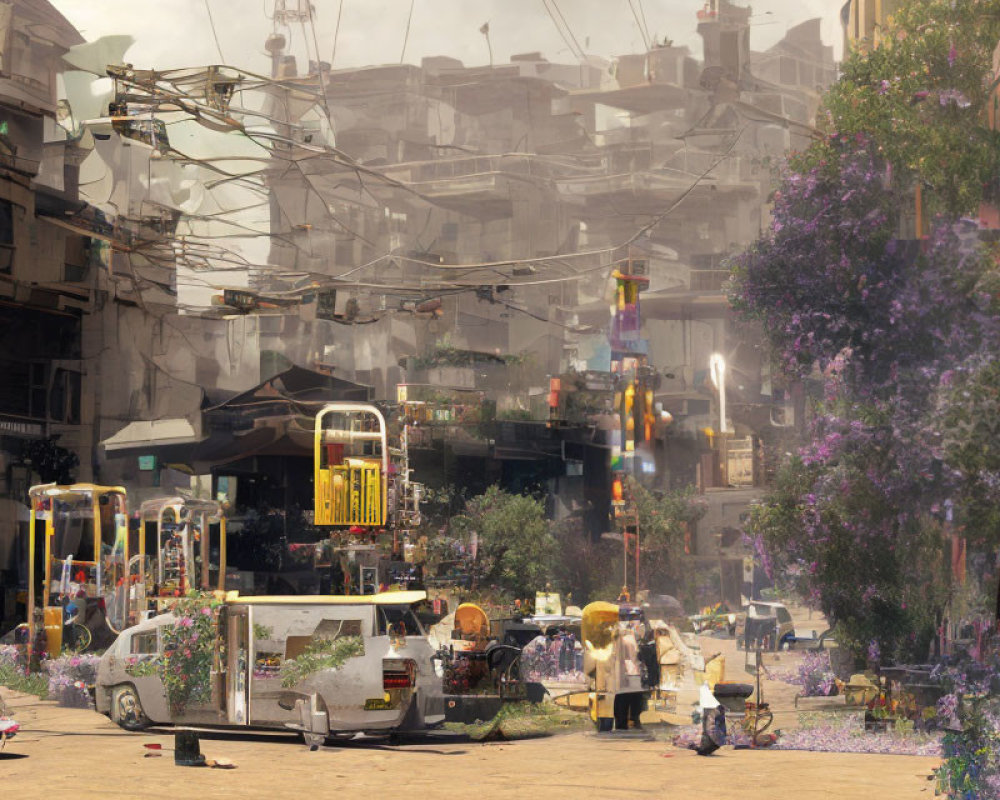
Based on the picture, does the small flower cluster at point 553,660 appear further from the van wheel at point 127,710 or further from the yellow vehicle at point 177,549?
the van wheel at point 127,710

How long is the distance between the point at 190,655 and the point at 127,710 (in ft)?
4.58

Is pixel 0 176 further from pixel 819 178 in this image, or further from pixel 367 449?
pixel 819 178

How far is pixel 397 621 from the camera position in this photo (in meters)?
14.5

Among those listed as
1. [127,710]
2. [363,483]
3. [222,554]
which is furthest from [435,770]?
[222,554]

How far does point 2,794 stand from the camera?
11.6 metres

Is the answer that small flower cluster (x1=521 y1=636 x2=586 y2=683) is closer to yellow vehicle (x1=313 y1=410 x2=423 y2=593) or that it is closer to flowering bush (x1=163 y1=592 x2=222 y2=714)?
yellow vehicle (x1=313 y1=410 x2=423 y2=593)

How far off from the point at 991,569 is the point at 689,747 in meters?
4.52

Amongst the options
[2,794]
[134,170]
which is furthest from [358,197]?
[2,794]

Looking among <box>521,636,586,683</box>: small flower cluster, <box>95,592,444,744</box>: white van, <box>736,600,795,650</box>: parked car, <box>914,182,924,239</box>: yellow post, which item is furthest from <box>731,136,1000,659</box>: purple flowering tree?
<box>95,592,444,744</box>: white van

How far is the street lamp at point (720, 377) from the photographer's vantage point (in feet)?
66.0

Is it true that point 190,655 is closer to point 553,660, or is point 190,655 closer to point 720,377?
point 553,660

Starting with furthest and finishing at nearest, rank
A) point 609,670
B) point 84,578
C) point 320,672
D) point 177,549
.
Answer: point 177,549 → point 84,578 → point 609,670 → point 320,672

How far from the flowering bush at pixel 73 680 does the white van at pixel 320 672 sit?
137 inches

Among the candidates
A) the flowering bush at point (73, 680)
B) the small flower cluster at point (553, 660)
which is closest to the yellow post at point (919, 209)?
the small flower cluster at point (553, 660)
